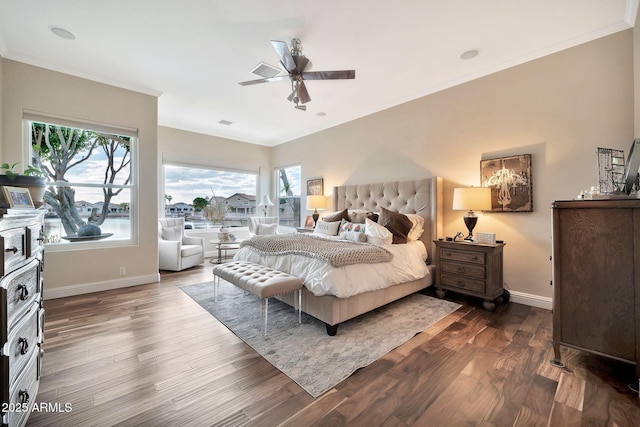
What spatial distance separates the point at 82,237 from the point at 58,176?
85cm

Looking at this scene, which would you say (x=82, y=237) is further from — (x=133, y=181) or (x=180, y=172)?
(x=180, y=172)

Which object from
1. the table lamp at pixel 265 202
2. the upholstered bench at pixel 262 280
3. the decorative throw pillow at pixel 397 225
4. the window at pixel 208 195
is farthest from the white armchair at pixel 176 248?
the decorative throw pillow at pixel 397 225

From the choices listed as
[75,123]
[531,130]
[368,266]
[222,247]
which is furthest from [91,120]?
[531,130]

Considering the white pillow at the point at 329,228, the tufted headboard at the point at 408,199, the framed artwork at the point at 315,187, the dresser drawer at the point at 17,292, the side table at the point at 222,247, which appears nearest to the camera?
the dresser drawer at the point at 17,292

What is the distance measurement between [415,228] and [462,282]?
0.85 metres

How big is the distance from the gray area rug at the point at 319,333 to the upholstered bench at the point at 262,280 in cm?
16

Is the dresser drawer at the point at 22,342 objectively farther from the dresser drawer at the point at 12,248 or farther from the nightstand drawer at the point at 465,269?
the nightstand drawer at the point at 465,269

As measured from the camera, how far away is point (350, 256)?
253cm

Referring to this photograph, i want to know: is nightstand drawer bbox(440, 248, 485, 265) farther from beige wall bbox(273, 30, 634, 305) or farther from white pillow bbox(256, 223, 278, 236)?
white pillow bbox(256, 223, 278, 236)

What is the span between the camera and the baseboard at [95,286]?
3293 millimetres

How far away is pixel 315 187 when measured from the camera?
586cm

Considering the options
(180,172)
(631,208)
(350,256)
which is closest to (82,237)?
(180,172)

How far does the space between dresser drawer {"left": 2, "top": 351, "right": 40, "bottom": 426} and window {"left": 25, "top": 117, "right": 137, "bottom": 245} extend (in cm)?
276

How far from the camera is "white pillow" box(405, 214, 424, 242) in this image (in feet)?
11.6
